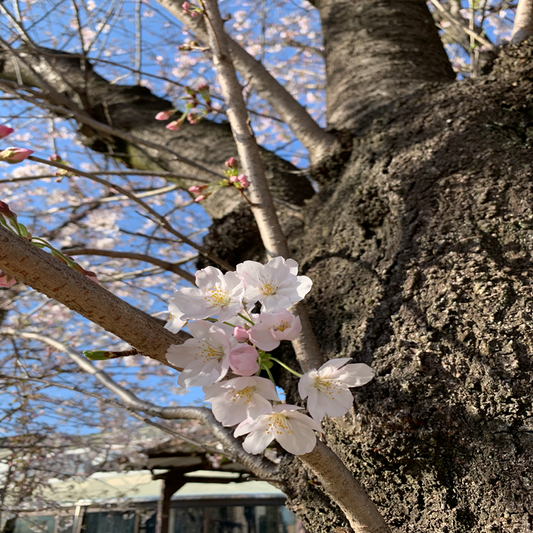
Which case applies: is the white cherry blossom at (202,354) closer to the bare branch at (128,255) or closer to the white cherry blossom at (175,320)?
the white cherry blossom at (175,320)

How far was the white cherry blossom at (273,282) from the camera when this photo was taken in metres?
0.66

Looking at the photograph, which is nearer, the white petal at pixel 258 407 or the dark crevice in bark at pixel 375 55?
the white petal at pixel 258 407

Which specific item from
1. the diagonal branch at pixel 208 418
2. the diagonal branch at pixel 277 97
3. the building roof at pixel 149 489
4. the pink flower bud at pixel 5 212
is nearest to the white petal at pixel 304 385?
the pink flower bud at pixel 5 212

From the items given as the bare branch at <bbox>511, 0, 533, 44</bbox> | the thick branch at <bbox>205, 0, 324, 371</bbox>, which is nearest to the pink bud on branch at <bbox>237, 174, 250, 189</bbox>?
the thick branch at <bbox>205, 0, 324, 371</bbox>

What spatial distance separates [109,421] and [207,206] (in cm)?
393

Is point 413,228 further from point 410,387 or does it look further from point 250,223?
point 250,223

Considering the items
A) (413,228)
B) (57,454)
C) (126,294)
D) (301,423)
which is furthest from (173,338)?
(57,454)

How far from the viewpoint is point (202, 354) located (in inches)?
24.0

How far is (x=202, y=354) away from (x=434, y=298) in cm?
55

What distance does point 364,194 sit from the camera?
4.03 feet

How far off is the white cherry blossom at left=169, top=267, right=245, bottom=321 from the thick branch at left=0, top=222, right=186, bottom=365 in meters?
0.05

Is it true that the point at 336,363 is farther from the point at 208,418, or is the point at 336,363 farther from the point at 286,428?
the point at 208,418

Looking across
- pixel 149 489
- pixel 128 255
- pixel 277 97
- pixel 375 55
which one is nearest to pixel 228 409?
pixel 128 255

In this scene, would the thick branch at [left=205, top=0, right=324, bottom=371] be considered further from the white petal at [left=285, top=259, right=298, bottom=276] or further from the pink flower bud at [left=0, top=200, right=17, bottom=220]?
the pink flower bud at [left=0, top=200, right=17, bottom=220]
